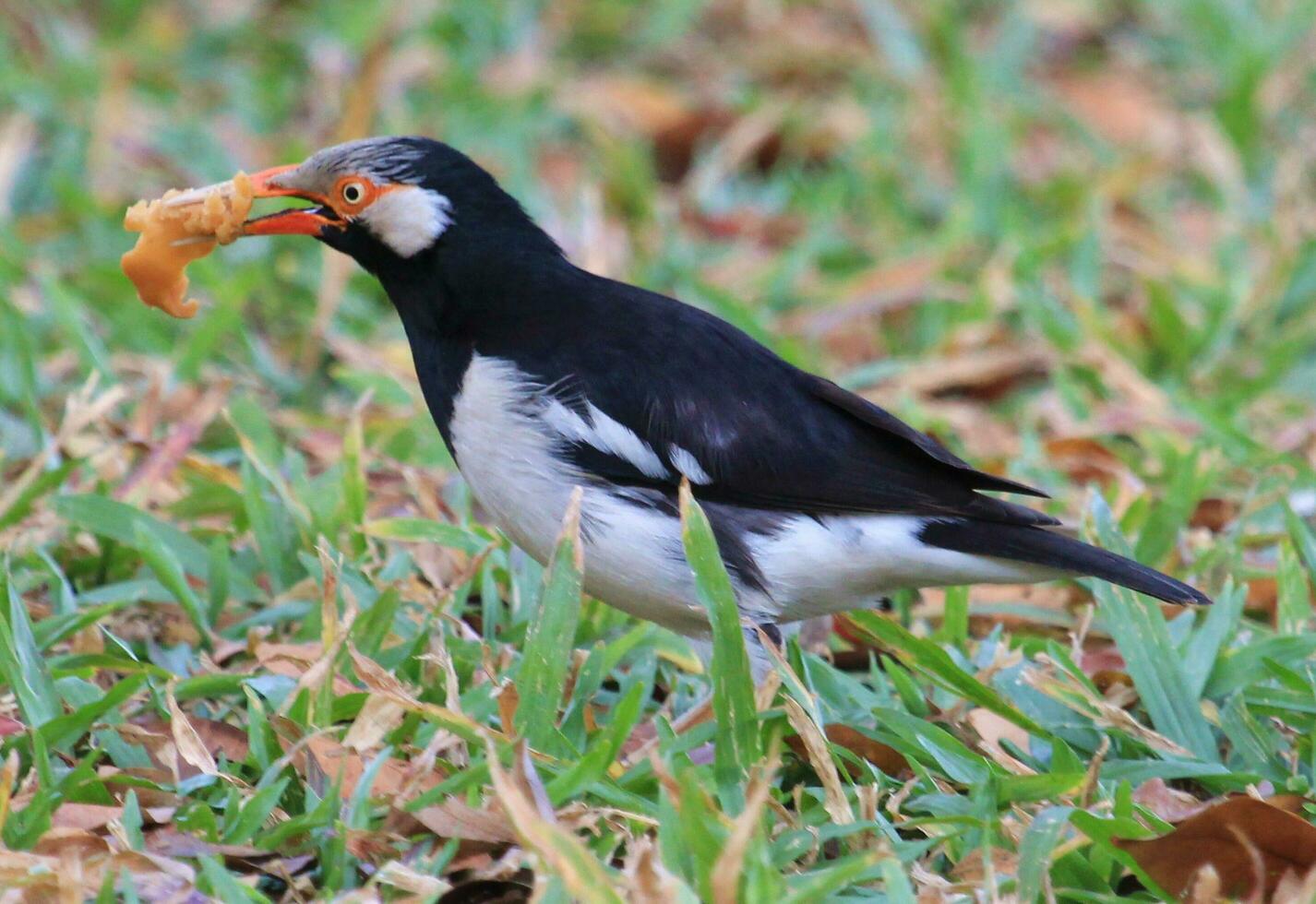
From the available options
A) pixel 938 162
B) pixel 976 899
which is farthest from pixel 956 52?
pixel 976 899

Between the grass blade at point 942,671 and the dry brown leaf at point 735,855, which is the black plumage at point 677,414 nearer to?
the grass blade at point 942,671

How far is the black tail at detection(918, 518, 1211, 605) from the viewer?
3590mm

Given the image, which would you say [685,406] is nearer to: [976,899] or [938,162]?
[976,899]

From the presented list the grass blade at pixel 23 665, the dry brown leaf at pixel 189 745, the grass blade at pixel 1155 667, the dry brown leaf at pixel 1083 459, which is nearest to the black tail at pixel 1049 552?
the grass blade at pixel 1155 667

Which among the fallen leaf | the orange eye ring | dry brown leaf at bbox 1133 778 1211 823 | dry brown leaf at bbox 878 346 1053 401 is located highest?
the orange eye ring

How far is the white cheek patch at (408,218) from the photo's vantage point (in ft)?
12.9

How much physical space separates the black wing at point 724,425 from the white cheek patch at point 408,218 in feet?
1.04

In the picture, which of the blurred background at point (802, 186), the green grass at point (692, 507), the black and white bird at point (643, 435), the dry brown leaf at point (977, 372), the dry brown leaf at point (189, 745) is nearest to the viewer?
the green grass at point (692, 507)

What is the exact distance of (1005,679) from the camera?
156 inches

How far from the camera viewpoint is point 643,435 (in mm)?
3746

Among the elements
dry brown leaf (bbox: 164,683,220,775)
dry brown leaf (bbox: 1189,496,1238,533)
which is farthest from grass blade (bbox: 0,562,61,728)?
dry brown leaf (bbox: 1189,496,1238,533)

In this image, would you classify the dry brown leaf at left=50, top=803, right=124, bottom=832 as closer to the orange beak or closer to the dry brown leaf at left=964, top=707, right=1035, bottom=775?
the orange beak

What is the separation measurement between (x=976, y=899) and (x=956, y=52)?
18.7ft

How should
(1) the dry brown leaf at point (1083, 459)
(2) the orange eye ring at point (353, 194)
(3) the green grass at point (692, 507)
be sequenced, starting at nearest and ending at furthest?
(3) the green grass at point (692, 507)
(2) the orange eye ring at point (353, 194)
(1) the dry brown leaf at point (1083, 459)
